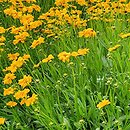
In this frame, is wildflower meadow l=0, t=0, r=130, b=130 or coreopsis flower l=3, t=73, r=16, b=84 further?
coreopsis flower l=3, t=73, r=16, b=84

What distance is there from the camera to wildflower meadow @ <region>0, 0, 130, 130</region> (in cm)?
228

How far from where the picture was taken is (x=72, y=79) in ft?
8.69

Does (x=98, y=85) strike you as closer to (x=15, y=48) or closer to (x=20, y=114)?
(x=20, y=114)

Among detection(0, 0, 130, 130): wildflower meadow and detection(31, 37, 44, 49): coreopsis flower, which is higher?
detection(31, 37, 44, 49): coreopsis flower

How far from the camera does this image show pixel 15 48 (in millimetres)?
3223

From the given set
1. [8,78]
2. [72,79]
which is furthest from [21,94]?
[72,79]

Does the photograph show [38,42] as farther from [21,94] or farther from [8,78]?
[21,94]

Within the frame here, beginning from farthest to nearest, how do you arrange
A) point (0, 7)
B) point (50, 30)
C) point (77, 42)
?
point (0, 7), point (50, 30), point (77, 42)

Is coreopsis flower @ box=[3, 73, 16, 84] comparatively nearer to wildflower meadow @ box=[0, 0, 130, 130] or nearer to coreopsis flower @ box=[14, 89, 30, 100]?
wildflower meadow @ box=[0, 0, 130, 130]

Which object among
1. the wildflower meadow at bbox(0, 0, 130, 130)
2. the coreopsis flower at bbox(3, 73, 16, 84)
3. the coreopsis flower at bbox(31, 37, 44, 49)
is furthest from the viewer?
the coreopsis flower at bbox(31, 37, 44, 49)

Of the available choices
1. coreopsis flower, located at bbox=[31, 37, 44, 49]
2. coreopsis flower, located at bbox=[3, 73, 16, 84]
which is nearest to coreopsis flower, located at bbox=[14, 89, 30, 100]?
coreopsis flower, located at bbox=[3, 73, 16, 84]

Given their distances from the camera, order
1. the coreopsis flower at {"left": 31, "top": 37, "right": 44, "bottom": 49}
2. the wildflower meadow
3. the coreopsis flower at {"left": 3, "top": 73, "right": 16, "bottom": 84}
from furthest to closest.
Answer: the coreopsis flower at {"left": 31, "top": 37, "right": 44, "bottom": 49}, the coreopsis flower at {"left": 3, "top": 73, "right": 16, "bottom": 84}, the wildflower meadow

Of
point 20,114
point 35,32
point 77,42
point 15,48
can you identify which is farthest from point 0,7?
point 20,114

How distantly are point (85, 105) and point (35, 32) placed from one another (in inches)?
52.2
